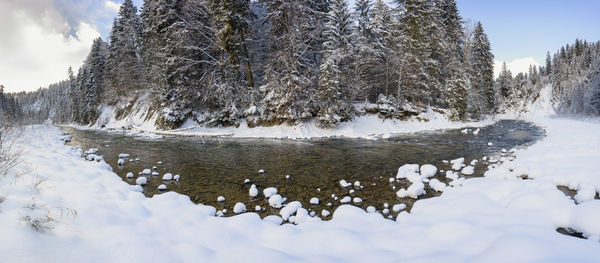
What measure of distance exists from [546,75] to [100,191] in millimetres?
147864

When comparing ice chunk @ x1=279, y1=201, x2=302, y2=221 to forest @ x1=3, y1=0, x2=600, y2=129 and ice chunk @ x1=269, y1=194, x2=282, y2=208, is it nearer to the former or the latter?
ice chunk @ x1=269, y1=194, x2=282, y2=208

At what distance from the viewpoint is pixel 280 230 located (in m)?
3.59

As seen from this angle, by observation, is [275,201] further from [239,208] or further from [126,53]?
[126,53]

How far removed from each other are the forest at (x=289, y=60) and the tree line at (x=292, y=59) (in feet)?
0.34

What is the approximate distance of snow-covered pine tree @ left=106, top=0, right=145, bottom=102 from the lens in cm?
3278

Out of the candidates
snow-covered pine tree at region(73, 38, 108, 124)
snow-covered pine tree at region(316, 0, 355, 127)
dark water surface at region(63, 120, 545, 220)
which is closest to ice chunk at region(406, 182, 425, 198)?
dark water surface at region(63, 120, 545, 220)

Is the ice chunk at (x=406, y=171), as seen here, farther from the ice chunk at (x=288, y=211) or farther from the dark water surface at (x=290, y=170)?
the ice chunk at (x=288, y=211)

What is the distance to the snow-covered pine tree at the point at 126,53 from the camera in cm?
3278

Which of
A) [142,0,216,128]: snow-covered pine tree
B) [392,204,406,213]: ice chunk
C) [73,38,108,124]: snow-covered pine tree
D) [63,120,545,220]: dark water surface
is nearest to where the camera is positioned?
[392,204,406,213]: ice chunk

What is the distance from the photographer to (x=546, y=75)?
10050 centimetres

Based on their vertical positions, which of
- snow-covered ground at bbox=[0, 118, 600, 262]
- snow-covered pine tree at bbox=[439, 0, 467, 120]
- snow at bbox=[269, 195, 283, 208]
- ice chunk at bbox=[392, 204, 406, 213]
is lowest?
ice chunk at bbox=[392, 204, 406, 213]

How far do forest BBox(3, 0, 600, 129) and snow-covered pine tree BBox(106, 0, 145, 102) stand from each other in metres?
0.19

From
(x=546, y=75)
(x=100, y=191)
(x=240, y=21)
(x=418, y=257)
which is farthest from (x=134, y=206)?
(x=546, y=75)

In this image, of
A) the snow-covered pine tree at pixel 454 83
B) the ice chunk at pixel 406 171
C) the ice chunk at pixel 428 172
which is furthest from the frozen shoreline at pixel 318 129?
the ice chunk at pixel 428 172
